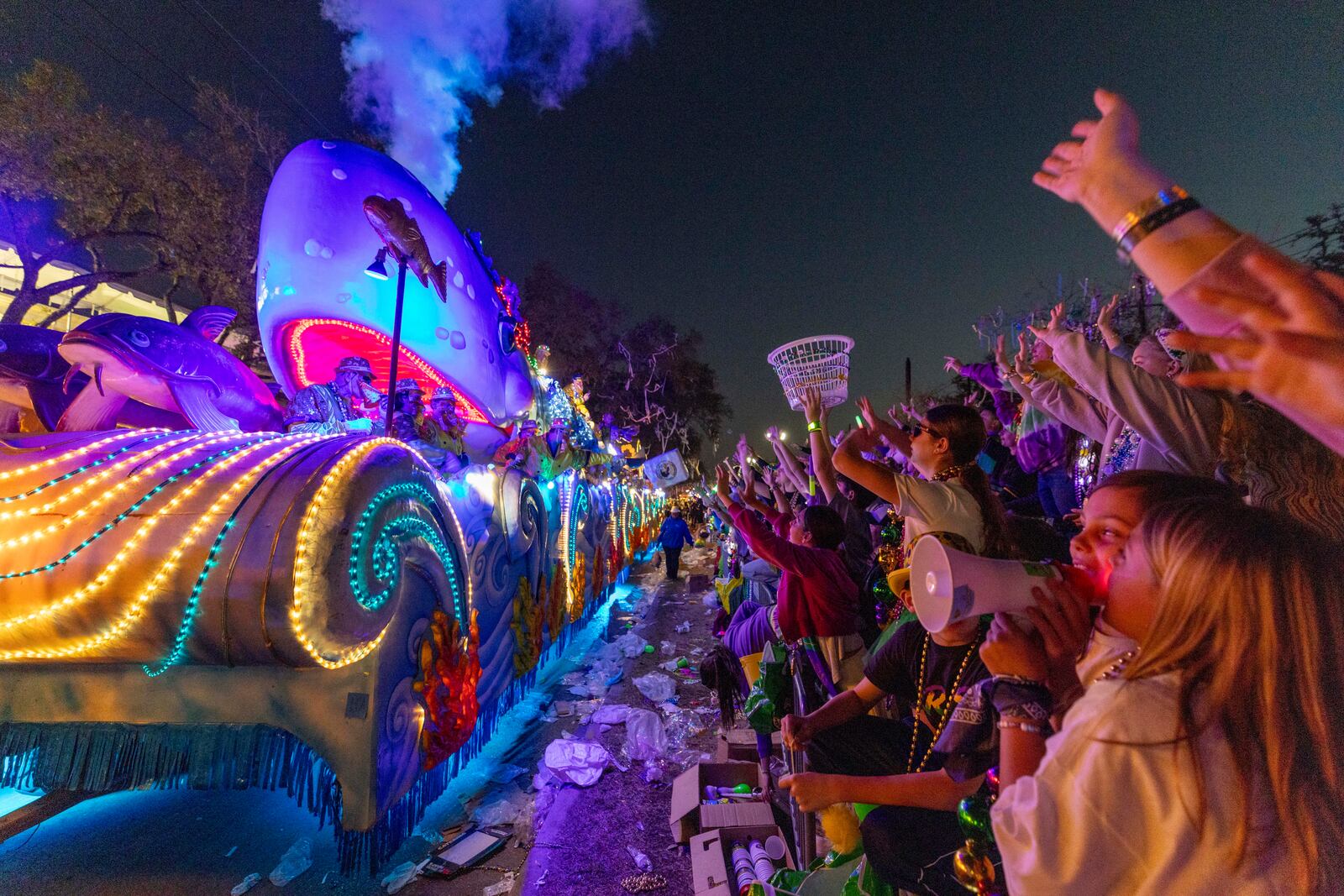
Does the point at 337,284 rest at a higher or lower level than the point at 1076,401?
higher

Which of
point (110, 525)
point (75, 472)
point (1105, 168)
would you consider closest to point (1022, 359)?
point (1105, 168)

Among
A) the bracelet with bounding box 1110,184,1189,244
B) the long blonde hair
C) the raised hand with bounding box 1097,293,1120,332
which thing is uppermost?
the raised hand with bounding box 1097,293,1120,332

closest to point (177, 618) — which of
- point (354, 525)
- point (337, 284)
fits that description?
point (354, 525)

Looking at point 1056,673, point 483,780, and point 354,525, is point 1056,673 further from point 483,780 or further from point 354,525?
point 483,780

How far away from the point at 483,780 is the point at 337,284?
12.8 feet

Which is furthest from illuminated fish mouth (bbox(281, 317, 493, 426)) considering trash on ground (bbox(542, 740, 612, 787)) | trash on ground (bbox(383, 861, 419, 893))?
trash on ground (bbox(383, 861, 419, 893))

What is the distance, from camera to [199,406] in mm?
3594

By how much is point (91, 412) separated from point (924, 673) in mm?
4923

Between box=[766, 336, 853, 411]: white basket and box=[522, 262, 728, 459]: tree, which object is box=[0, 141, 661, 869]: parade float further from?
box=[522, 262, 728, 459]: tree

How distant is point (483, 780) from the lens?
3.63 meters

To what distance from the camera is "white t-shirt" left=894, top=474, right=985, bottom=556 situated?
201cm

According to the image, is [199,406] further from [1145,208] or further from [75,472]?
[1145,208]

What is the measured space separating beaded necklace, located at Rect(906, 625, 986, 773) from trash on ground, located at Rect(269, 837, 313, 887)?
2.98 m

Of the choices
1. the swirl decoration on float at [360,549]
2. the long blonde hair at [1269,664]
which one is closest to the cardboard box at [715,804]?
the swirl decoration on float at [360,549]
